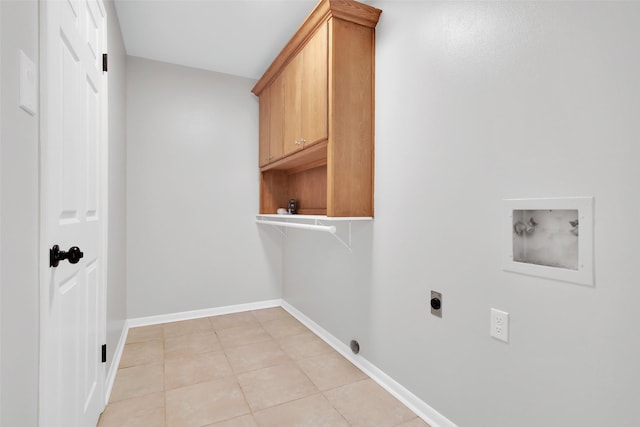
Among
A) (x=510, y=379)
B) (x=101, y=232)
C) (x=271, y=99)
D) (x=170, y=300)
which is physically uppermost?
(x=271, y=99)

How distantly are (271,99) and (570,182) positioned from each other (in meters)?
2.59

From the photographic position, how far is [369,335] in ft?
7.07

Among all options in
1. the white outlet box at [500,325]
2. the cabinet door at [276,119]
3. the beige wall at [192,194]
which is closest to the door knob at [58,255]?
the white outlet box at [500,325]

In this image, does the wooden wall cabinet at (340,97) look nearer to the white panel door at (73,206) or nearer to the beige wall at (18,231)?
the white panel door at (73,206)

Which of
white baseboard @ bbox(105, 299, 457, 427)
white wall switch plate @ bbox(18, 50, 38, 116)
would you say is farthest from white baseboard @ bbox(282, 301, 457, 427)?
white wall switch plate @ bbox(18, 50, 38, 116)

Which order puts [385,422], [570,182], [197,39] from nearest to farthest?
[570,182], [385,422], [197,39]

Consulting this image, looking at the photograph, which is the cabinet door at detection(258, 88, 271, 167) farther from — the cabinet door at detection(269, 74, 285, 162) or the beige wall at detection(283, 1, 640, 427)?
the beige wall at detection(283, 1, 640, 427)

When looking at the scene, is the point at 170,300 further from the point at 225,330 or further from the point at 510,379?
the point at 510,379

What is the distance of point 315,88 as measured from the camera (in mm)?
2201

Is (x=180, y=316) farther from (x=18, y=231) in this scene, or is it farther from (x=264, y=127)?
(x=18, y=231)

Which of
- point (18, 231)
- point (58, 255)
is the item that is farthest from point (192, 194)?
point (18, 231)

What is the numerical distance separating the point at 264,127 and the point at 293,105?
2.74ft

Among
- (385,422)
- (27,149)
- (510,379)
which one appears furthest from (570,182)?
(27,149)

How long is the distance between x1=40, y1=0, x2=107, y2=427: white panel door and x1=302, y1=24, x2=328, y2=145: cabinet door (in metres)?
1.23
